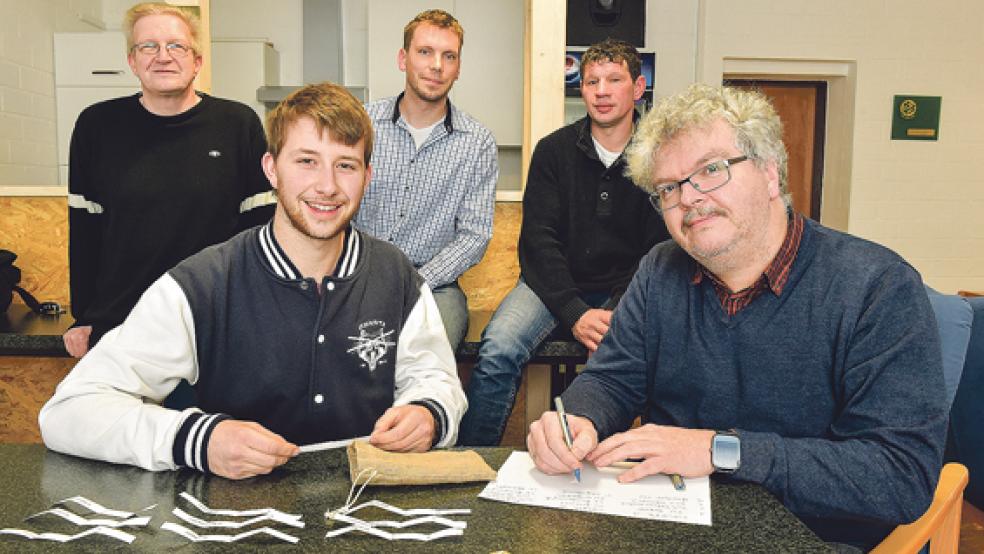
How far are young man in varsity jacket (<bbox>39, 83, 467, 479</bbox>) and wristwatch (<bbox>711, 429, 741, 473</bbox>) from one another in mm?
464

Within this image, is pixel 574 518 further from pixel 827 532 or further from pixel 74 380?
pixel 74 380

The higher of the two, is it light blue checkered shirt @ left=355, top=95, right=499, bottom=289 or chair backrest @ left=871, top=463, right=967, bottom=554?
light blue checkered shirt @ left=355, top=95, right=499, bottom=289

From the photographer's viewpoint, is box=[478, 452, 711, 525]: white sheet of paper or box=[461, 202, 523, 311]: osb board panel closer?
box=[478, 452, 711, 525]: white sheet of paper

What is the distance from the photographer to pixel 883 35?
586 cm

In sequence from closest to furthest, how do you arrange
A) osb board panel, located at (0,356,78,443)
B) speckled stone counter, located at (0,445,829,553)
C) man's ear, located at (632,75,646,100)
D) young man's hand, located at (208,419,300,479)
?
speckled stone counter, located at (0,445,829,553), young man's hand, located at (208,419,300,479), man's ear, located at (632,75,646,100), osb board panel, located at (0,356,78,443)

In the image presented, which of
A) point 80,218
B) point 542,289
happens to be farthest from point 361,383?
point 80,218

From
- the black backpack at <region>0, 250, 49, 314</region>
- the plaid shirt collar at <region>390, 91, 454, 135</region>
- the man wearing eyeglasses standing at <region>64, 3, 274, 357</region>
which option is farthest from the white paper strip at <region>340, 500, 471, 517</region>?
the black backpack at <region>0, 250, 49, 314</region>

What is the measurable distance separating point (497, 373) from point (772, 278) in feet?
4.05

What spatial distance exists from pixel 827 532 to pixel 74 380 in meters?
1.21

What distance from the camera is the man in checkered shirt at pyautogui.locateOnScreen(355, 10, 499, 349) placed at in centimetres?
271

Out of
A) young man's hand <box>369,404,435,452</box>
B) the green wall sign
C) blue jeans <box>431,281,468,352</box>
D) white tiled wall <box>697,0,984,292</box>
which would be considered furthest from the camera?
the green wall sign

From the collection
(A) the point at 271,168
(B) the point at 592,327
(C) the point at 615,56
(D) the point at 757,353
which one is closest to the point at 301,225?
(A) the point at 271,168

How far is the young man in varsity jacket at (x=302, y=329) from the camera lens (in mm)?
1354

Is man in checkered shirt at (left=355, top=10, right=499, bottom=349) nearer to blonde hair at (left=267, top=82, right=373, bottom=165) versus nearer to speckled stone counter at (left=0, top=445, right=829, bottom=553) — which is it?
blonde hair at (left=267, top=82, right=373, bottom=165)
